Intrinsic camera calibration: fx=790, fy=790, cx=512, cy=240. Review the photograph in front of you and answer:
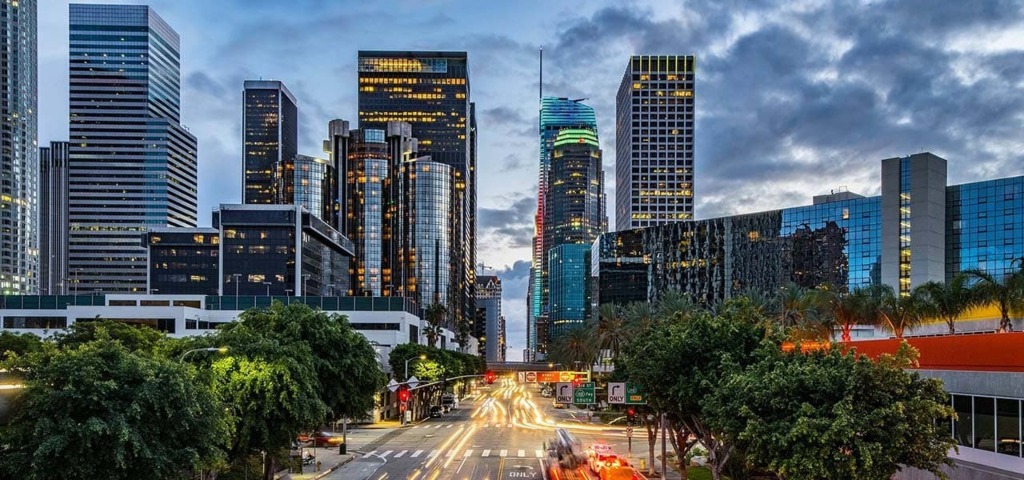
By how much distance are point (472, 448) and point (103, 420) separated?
49090 millimetres

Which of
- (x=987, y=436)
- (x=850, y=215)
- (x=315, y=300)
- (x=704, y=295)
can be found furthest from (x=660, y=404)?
(x=704, y=295)

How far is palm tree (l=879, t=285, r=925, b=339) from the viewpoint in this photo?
209 ft

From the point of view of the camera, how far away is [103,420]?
81.8ft

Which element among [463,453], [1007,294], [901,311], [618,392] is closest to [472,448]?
[463,453]

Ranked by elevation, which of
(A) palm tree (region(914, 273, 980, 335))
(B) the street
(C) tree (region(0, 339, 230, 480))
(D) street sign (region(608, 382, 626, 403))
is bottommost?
(B) the street

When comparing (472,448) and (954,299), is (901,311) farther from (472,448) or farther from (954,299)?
(472,448)

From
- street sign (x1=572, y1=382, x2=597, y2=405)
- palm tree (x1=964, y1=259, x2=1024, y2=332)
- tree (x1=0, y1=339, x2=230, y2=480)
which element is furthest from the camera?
street sign (x1=572, y1=382, x2=597, y2=405)

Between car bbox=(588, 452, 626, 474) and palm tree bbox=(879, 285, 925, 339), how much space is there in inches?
A: 1226

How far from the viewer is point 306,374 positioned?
134 ft

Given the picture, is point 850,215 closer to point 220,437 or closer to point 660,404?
point 660,404

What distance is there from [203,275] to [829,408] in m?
192

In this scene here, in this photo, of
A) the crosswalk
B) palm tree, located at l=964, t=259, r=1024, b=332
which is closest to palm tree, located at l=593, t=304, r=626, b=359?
the crosswalk

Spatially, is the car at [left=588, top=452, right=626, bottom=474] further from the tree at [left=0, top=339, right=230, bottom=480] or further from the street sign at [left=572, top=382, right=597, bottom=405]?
the tree at [left=0, top=339, right=230, bottom=480]

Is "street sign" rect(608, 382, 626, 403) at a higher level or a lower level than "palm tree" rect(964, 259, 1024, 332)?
lower
